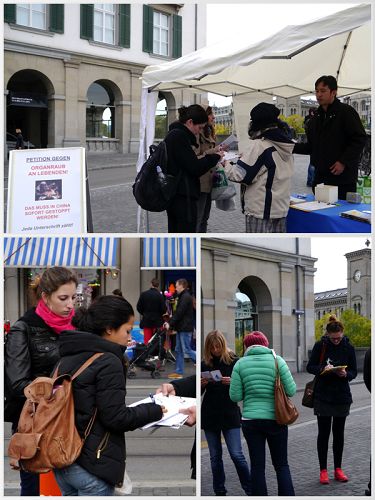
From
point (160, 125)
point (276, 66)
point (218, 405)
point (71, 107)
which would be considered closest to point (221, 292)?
point (218, 405)

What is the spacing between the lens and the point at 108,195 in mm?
16578

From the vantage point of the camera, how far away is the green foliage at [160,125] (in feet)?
92.9

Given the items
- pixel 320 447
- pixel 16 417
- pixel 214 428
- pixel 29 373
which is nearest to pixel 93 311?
pixel 29 373

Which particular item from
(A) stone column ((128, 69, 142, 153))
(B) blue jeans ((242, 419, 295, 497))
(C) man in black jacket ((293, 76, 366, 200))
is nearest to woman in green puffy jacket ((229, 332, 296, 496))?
(B) blue jeans ((242, 419, 295, 497))

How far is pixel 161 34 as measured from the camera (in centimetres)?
2708

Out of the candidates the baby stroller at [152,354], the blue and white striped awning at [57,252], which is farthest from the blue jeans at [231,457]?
the blue and white striped awning at [57,252]

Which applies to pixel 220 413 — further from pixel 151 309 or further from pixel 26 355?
pixel 26 355

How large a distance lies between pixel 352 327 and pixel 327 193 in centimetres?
128

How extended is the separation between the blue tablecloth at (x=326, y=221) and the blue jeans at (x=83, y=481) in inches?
136

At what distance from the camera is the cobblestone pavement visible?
5633 millimetres

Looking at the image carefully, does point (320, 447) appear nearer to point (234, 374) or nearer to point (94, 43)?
point (234, 374)

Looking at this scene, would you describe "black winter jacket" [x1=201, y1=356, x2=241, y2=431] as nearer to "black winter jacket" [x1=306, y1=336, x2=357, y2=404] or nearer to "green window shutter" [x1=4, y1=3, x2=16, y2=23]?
"black winter jacket" [x1=306, y1=336, x2=357, y2=404]

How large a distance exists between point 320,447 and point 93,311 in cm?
294

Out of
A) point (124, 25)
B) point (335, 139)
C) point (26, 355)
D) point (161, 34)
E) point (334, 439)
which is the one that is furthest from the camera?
point (161, 34)
